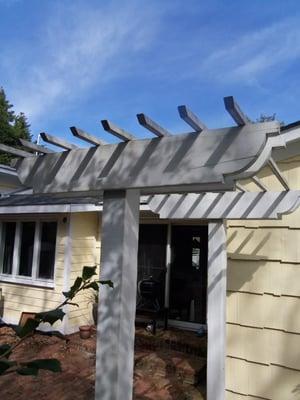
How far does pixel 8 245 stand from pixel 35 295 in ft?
5.23

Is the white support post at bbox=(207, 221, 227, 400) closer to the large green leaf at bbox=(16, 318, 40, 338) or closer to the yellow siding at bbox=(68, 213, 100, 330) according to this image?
the large green leaf at bbox=(16, 318, 40, 338)

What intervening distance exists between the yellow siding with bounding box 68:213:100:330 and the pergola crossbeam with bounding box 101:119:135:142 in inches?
232

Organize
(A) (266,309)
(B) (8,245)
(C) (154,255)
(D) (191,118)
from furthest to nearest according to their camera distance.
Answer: (B) (8,245)
(C) (154,255)
(A) (266,309)
(D) (191,118)

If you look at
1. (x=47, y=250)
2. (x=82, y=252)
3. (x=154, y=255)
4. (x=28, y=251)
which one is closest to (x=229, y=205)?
(x=154, y=255)

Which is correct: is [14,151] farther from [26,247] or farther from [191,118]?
[26,247]

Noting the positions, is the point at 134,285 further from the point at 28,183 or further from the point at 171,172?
the point at 28,183

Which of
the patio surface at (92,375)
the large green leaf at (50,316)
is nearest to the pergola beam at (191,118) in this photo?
the large green leaf at (50,316)

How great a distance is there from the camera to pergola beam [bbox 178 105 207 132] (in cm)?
171

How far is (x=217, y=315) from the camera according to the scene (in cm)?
392

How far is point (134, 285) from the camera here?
2285 mm

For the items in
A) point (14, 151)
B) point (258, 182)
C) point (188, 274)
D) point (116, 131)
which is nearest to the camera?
point (116, 131)

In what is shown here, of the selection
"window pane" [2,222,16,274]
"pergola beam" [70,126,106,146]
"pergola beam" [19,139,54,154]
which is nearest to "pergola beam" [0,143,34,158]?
"pergola beam" [19,139,54,154]

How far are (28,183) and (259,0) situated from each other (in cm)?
527

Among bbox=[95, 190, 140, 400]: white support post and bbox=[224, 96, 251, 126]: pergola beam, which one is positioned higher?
bbox=[224, 96, 251, 126]: pergola beam
